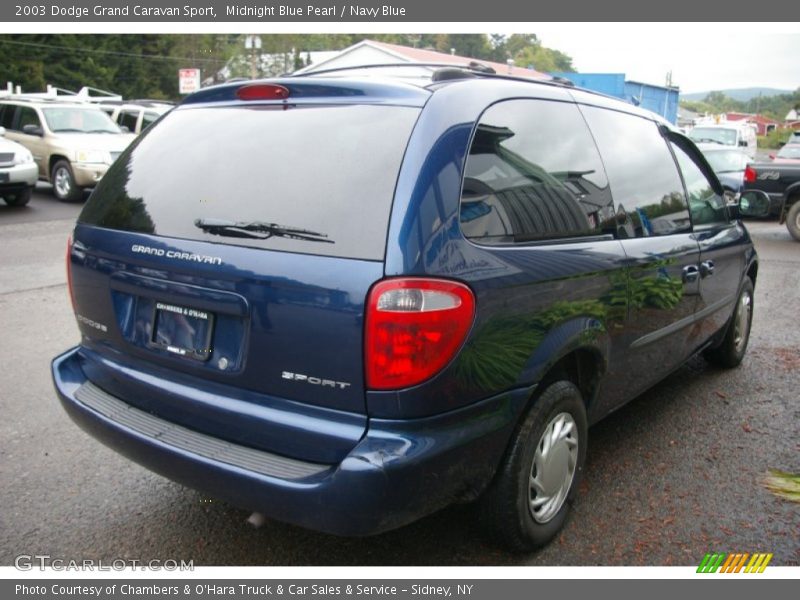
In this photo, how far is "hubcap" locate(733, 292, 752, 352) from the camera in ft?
16.5

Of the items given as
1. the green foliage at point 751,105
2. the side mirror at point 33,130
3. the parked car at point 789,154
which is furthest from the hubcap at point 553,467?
the green foliage at point 751,105

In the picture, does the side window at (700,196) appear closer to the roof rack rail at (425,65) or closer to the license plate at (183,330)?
the roof rack rail at (425,65)

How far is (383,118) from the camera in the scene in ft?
7.82

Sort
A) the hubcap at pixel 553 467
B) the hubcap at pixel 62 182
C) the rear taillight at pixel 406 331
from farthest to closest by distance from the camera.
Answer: the hubcap at pixel 62 182 < the hubcap at pixel 553 467 < the rear taillight at pixel 406 331

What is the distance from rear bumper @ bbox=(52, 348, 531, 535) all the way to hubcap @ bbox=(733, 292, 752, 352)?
316 centimetres

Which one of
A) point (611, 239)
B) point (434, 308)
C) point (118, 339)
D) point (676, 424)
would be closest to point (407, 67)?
point (611, 239)

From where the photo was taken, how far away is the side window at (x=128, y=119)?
1830 centimetres

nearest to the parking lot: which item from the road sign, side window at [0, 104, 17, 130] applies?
side window at [0, 104, 17, 130]

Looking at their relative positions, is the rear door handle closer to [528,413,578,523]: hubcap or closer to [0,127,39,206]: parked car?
[528,413,578,523]: hubcap

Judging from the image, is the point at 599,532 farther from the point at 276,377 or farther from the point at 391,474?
the point at 276,377

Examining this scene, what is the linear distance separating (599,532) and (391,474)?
132cm

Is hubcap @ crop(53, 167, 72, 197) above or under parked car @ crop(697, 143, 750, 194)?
under

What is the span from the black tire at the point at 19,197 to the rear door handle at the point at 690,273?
1219 cm

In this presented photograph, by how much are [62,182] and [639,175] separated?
43.8 ft
